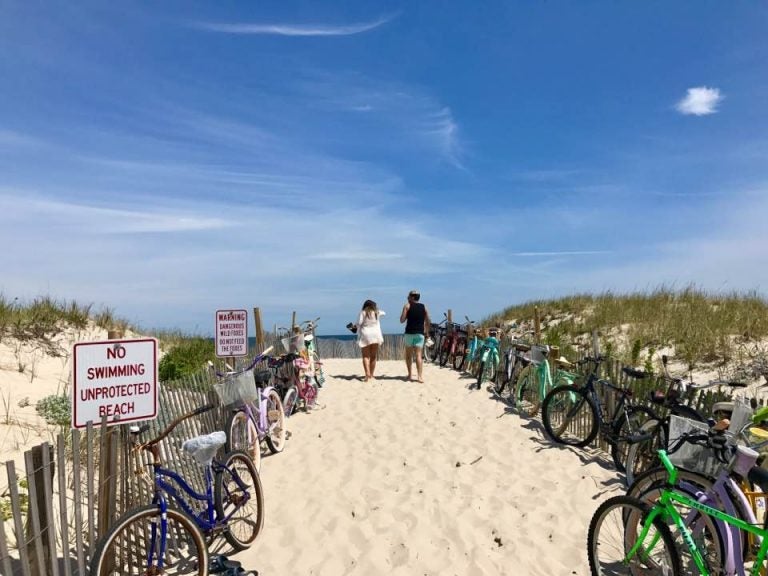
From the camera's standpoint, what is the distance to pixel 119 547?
11.6 feet

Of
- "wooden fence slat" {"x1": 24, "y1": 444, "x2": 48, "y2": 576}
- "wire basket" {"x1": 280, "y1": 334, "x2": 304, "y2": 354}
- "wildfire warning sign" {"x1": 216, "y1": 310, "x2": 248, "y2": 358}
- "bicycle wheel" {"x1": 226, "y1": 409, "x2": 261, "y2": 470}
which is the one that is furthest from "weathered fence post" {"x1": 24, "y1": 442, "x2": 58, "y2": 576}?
"wire basket" {"x1": 280, "y1": 334, "x2": 304, "y2": 354}

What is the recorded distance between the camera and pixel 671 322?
13930mm

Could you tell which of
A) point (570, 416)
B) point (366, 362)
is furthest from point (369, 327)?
point (570, 416)

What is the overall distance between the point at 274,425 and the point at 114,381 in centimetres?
347

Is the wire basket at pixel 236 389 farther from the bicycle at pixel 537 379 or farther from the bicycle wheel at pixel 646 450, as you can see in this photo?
the bicycle at pixel 537 379

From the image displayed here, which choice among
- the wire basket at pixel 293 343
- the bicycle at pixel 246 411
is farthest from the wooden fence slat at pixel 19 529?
the wire basket at pixel 293 343

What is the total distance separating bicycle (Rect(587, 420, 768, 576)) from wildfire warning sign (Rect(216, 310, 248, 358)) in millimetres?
5331

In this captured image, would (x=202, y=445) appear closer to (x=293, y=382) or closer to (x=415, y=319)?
(x=293, y=382)

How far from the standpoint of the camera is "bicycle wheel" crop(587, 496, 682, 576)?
3.19 meters

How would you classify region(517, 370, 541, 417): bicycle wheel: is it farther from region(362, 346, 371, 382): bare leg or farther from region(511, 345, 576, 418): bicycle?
region(362, 346, 371, 382): bare leg

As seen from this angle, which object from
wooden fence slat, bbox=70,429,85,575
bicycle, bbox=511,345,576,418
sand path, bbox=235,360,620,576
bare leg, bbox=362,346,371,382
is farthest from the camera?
bare leg, bbox=362,346,371,382

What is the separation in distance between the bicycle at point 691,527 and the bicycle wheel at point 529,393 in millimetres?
4832

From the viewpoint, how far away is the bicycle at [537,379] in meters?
7.95

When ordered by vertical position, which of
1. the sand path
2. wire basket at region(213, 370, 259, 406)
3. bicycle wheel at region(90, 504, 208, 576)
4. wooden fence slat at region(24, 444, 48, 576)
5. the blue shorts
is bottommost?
the sand path
